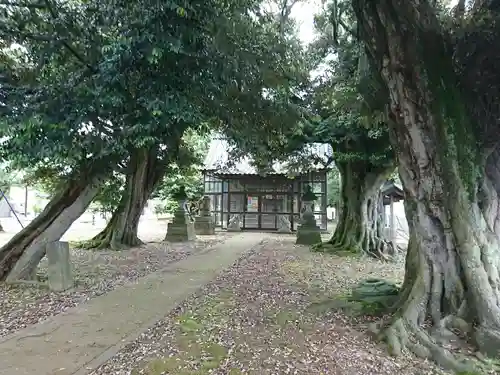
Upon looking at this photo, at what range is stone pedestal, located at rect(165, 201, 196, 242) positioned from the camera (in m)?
15.1

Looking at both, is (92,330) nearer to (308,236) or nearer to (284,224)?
(308,236)

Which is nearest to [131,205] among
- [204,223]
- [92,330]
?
[204,223]

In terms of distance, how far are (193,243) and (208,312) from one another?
9.52m

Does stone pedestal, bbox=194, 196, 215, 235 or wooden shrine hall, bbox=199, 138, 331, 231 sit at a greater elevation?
wooden shrine hall, bbox=199, 138, 331, 231

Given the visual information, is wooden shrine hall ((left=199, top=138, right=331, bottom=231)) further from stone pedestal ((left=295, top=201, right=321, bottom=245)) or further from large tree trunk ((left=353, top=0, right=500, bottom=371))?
large tree trunk ((left=353, top=0, right=500, bottom=371))

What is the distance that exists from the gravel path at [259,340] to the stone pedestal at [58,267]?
2.19 metres

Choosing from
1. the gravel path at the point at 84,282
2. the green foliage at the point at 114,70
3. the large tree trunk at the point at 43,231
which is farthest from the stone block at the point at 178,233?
the large tree trunk at the point at 43,231

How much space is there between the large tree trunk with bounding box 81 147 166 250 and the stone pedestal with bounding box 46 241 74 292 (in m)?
5.70

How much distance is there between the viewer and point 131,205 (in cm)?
1271

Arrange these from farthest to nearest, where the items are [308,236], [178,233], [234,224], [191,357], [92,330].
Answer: [234,224] → [178,233] → [308,236] → [92,330] → [191,357]

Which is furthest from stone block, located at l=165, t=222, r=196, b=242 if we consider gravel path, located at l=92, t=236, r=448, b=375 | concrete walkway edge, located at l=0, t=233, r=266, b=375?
gravel path, located at l=92, t=236, r=448, b=375

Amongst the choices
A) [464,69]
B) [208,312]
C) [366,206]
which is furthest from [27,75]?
[366,206]

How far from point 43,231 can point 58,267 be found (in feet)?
3.14

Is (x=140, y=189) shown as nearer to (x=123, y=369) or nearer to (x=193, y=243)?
(x=193, y=243)
